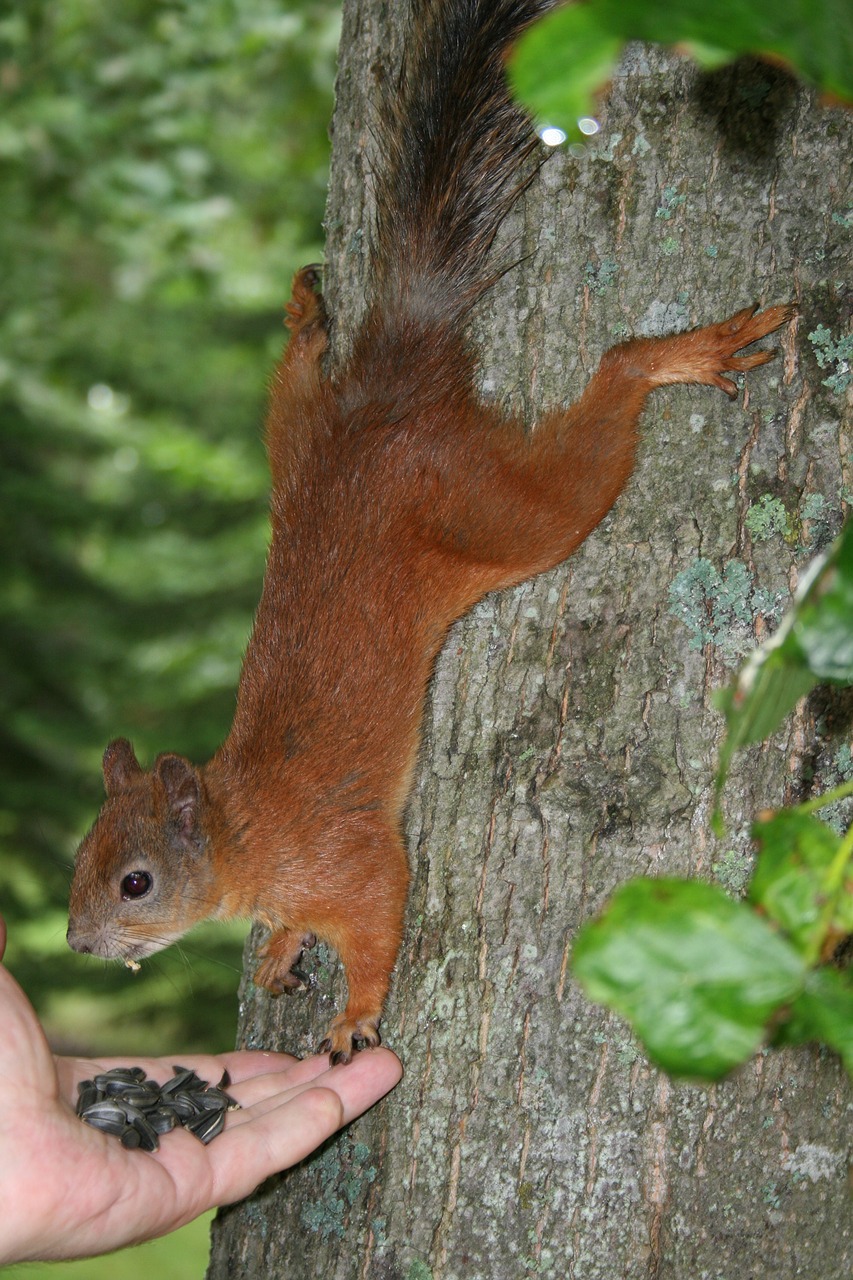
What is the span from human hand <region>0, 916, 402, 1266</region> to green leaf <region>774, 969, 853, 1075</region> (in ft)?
4.23

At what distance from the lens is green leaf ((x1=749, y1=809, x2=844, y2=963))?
80cm

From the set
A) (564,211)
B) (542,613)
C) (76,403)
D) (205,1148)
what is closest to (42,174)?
(76,403)

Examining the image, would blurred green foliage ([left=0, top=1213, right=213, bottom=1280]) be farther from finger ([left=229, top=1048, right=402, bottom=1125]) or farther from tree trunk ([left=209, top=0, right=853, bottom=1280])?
tree trunk ([left=209, top=0, right=853, bottom=1280])

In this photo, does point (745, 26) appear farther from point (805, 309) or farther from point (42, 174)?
point (42, 174)

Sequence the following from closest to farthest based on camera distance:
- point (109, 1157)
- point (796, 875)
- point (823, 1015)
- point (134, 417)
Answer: point (823, 1015), point (796, 875), point (109, 1157), point (134, 417)

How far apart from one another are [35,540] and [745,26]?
17.4ft

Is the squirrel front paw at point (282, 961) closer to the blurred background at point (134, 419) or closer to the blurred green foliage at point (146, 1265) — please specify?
the blurred background at point (134, 419)

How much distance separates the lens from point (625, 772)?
183 cm

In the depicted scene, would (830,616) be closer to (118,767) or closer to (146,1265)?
(118,767)

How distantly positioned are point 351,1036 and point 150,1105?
0.45 metres

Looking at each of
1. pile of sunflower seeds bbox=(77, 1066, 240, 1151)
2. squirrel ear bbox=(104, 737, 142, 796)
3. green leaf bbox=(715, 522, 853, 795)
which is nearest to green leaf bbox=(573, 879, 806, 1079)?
green leaf bbox=(715, 522, 853, 795)

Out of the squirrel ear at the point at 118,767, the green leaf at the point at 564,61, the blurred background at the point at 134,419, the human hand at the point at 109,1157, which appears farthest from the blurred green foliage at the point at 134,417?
the green leaf at the point at 564,61

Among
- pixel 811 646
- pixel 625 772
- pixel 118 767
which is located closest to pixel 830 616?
pixel 811 646

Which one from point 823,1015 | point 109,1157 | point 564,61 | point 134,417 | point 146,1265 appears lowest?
point 146,1265
